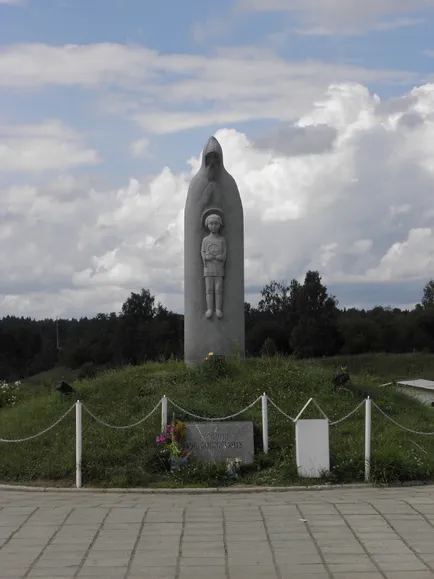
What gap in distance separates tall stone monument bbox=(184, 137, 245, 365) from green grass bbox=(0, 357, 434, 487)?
2.98 feet

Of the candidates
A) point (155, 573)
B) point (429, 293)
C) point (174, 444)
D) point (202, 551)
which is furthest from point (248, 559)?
point (429, 293)

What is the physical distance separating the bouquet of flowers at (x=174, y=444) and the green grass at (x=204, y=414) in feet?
0.54

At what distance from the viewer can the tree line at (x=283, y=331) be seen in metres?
39.7

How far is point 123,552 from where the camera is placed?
289 inches

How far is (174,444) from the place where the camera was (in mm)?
11312

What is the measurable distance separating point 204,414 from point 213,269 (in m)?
4.36

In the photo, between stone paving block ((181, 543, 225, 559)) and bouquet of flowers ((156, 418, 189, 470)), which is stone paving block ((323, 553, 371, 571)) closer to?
stone paving block ((181, 543, 225, 559))

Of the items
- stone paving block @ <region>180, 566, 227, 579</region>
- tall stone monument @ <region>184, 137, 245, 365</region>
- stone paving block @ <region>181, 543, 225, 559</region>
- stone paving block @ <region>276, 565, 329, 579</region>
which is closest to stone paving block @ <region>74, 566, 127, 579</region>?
stone paving block @ <region>180, 566, 227, 579</region>

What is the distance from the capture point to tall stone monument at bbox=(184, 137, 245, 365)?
16.3 metres

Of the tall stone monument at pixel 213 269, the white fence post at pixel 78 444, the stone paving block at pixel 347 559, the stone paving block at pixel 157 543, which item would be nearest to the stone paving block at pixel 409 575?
the stone paving block at pixel 347 559

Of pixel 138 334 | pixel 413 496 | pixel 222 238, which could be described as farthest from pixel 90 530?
pixel 138 334

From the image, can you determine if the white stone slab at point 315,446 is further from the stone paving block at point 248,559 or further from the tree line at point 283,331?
the tree line at point 283,331

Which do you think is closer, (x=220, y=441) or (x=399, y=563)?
(x=399, y=563)

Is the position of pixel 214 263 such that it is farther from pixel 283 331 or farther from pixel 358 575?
pixel 283 331
